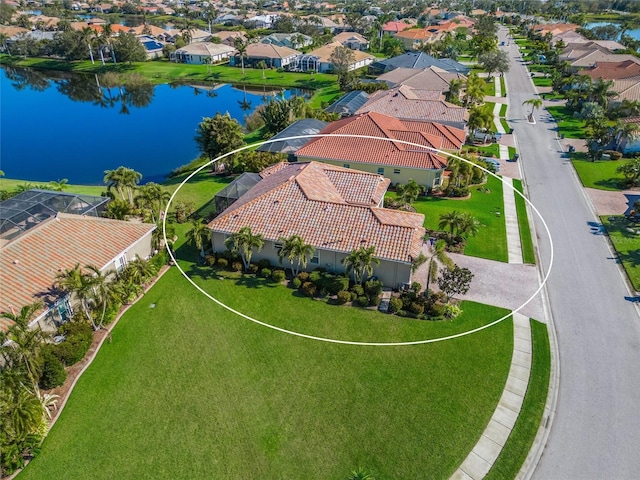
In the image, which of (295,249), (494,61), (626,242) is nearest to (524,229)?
(626,242)

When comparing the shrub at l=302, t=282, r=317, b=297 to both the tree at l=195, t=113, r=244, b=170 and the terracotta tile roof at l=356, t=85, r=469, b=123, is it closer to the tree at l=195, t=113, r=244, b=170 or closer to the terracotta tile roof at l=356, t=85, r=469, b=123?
the tree at l=195, t=113, r=244, b=170

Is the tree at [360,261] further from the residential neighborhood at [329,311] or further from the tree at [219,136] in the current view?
the tree at [219,136]

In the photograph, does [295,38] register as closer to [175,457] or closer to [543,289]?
[543,289]

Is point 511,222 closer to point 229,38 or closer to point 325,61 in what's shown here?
point 325,61

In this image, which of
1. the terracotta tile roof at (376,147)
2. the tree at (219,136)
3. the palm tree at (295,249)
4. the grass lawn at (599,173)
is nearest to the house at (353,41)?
the terracotta tile roof at (376,147)

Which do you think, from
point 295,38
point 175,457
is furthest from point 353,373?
point 295,38

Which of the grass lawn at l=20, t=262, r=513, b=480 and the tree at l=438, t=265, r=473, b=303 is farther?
the tree at l=438, t=265, r=473, b=303

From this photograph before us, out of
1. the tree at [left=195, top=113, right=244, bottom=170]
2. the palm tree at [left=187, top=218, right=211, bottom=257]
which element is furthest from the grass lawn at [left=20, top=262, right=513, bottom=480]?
the tree at [left=195, top=113, right=244, bottom=170]
